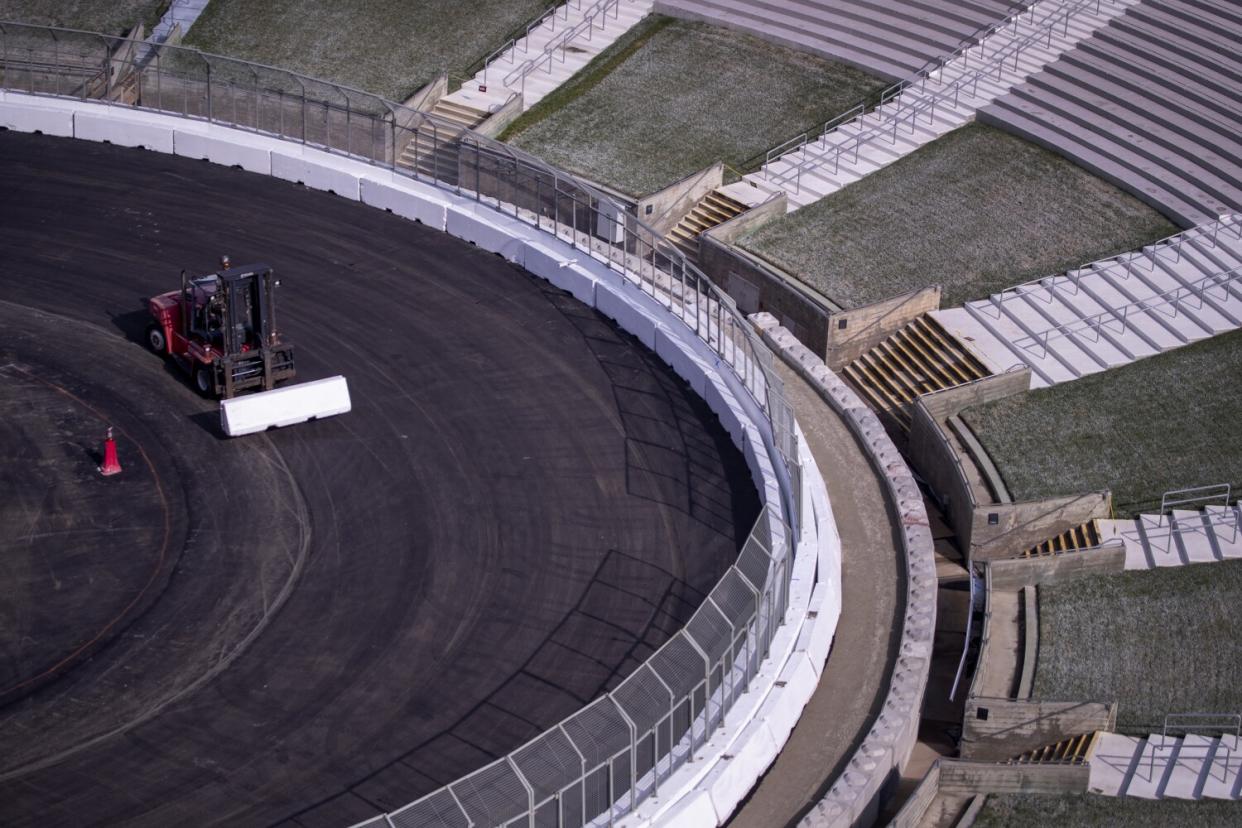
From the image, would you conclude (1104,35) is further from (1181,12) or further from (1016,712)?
(1016,712)

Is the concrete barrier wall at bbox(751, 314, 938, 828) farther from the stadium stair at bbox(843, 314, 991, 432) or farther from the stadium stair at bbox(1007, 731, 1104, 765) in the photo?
the stadium stair at bbox(843, 314, 991, 432)

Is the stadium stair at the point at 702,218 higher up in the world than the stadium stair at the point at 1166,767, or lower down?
higher up

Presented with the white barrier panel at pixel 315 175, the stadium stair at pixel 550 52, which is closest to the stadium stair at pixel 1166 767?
the white barrier panel at pixel 315 175

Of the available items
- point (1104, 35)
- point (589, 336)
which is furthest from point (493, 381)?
point (1104, 35)

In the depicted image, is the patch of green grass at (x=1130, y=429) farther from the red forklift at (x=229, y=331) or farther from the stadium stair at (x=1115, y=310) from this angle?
the red forklift at (x=229, y=331)

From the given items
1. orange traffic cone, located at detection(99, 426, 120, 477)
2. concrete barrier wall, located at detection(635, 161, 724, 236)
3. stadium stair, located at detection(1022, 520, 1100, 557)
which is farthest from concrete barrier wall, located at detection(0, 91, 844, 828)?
orange traffic cone, located at detection(99, 426, 120, 477)

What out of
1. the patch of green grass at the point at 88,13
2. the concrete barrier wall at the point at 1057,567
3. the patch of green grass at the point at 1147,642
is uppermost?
the patch of green grass at the point at 88,13
